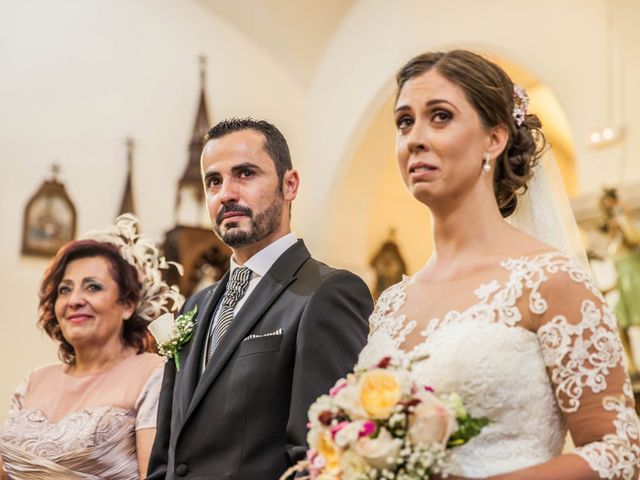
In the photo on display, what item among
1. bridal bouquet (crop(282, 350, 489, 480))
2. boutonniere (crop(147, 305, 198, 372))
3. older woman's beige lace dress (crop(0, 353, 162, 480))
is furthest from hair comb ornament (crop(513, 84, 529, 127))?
older woman's beige lace dress (crop(0, 353, 162, 480))

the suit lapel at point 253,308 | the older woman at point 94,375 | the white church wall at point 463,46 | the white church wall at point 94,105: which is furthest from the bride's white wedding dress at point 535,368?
the white church wall at point 94,105

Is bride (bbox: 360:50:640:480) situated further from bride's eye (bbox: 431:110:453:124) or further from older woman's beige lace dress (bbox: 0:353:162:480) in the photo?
older woman's beige lace dress (bbox: 0:353:162:480)

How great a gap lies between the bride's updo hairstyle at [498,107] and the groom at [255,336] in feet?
2.13

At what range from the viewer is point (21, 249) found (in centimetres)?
880

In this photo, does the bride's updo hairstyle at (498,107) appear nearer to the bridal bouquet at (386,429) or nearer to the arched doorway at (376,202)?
the bridal bouquet at (386,429)

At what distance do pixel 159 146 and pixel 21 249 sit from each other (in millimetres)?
1843

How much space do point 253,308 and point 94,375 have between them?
1562 millimetres

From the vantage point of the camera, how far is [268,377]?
2.73 meters

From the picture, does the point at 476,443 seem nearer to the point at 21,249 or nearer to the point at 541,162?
the point at 541,162

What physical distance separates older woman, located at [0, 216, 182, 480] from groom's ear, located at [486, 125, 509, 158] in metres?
2.10

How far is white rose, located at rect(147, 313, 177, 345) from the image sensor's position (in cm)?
311

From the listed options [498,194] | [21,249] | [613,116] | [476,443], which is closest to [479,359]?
[476,443]

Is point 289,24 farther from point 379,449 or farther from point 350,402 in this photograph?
point 379,449

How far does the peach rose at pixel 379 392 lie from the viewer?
1819 millimetres
